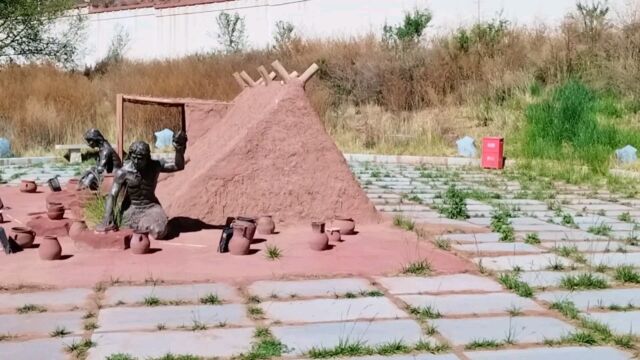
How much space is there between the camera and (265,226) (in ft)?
22.2

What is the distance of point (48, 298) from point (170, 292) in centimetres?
67

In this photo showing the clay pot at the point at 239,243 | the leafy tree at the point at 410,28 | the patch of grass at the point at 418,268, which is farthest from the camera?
the leafy tree at the point at 410,28

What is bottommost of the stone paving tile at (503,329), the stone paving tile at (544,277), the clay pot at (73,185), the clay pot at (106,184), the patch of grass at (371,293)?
the stone paving tile at (503,329)

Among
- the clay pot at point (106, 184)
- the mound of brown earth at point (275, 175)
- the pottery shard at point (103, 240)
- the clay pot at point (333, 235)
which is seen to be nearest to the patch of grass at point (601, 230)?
the mound of brown earth at point (275, 175)

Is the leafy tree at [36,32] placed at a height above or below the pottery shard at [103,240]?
above

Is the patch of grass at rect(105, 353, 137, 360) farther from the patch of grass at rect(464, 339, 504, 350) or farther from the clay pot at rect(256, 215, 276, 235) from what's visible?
the clay pot at rect(256, 215, 276, 235)

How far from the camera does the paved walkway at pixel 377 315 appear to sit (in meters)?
3.88

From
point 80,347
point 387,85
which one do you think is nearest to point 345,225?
point 80,347

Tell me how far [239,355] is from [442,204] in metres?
Answer: 5.16

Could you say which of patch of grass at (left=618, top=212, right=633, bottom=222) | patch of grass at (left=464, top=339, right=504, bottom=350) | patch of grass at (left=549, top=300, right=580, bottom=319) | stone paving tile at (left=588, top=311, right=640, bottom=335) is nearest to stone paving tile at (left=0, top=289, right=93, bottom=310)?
patch of grass at (left=464, top=339, right=504, bottom=350)

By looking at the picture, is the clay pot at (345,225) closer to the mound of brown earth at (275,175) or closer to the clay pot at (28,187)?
the mound of brown earth at (275,175)

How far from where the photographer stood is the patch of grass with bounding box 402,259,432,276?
5473 mm

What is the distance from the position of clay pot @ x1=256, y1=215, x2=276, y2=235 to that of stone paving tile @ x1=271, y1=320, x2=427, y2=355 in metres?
2.56

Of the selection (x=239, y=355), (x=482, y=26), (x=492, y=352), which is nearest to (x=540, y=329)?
(x=492, y=352)
